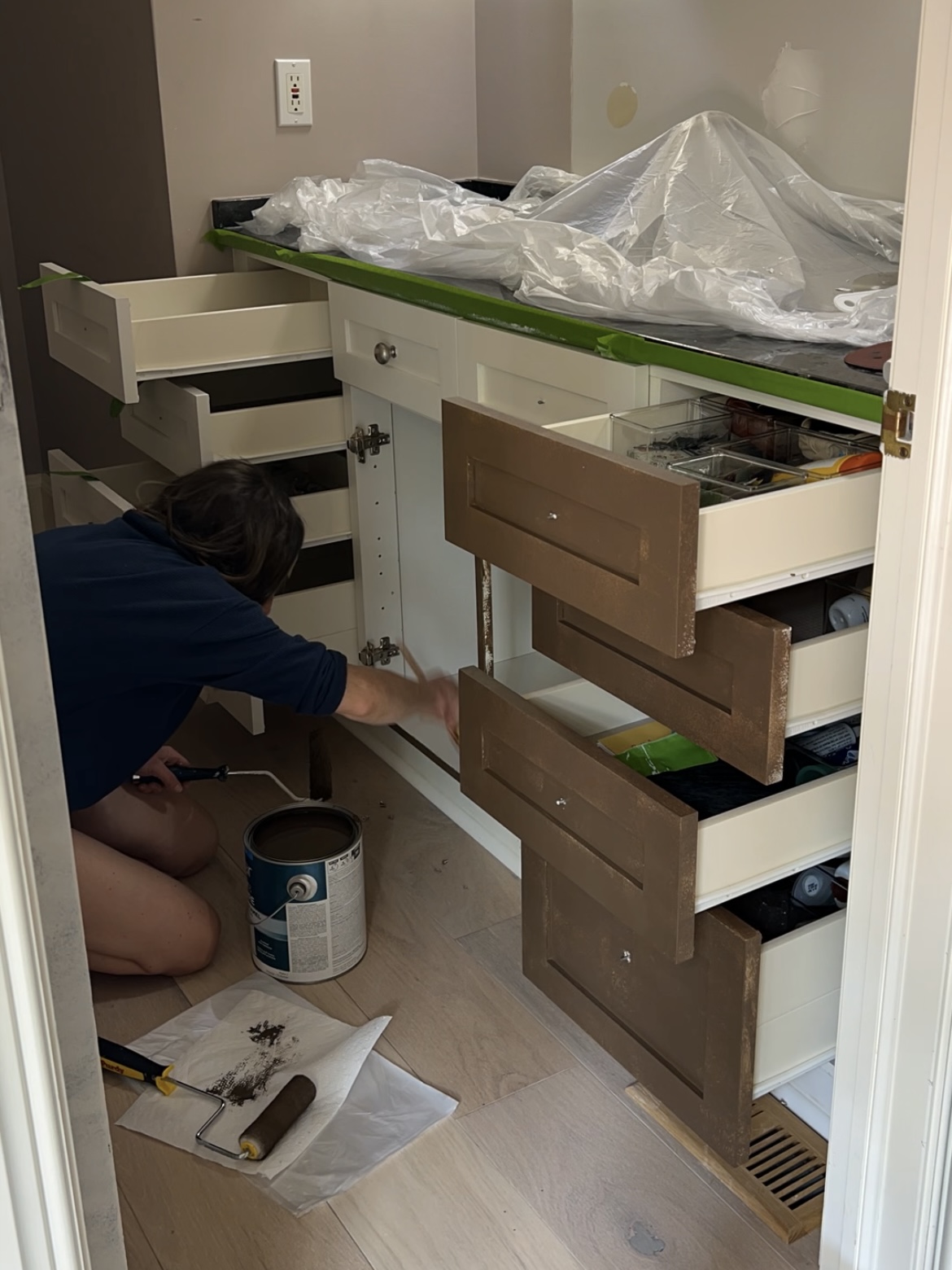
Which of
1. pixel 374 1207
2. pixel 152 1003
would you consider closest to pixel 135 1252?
pixel 374 1207

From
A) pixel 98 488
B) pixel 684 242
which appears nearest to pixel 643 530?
pixel 684 242

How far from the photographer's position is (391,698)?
1757mm

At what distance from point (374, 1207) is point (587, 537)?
83cm

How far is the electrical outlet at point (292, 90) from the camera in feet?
8.05

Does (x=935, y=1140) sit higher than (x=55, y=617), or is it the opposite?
(x=55, y=617)

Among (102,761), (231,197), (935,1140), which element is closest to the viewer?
(935,1140)

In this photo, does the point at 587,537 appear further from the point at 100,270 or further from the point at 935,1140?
the point at 100,270

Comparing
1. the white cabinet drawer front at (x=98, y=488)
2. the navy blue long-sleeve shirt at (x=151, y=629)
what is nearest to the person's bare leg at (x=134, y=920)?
the navy blue long-sleeve shirt at (x=151, y=629)

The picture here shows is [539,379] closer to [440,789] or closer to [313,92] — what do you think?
[440,789]

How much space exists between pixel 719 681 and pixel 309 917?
0.84m

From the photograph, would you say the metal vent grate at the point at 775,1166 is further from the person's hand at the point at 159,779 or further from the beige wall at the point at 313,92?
the beige wall at the point at 313,92

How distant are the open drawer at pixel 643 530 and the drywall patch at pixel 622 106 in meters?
1.10

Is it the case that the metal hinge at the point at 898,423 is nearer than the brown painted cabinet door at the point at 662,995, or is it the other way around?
the metal hinge at the point at 898,423

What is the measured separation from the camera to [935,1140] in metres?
1.21
